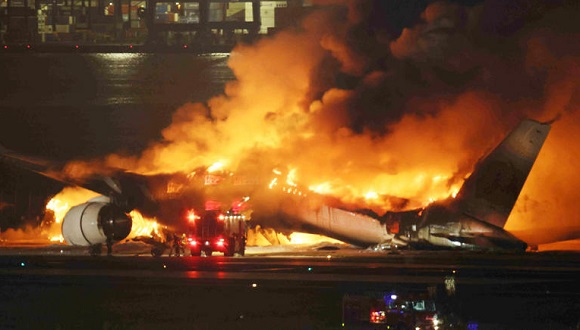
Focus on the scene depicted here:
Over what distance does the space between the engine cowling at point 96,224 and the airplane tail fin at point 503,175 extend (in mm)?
14811

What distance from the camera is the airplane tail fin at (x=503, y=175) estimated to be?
40.2m

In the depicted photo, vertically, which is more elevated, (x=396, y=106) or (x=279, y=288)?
(x=396, y=106)

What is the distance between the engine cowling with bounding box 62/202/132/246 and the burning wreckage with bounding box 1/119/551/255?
1.7 inches

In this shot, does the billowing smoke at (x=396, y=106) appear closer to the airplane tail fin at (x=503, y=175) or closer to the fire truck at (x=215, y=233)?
the airplane tail fin at (x=503, y=175)

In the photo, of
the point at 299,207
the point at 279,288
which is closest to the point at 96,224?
the point at 299,207

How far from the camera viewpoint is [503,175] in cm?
4050

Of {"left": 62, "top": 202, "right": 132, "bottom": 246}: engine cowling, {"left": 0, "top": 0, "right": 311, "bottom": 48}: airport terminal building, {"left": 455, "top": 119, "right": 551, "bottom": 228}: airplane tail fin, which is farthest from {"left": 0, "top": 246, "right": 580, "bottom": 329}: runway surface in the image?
{"left": 0, "top": 0, "right": 311, "bottom": 48}: airport terminal building

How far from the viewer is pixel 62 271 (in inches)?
1374

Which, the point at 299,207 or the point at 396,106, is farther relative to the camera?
the point at 396,106

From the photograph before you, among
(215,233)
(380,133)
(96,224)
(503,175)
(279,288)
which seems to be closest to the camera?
(279,288)

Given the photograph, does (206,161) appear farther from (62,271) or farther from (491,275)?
(491,275)

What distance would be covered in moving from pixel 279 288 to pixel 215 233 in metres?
14.2

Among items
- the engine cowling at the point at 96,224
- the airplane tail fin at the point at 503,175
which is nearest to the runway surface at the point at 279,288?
the engine cowling at the point at 96,224

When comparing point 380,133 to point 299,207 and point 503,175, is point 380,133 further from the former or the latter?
point 503,175
